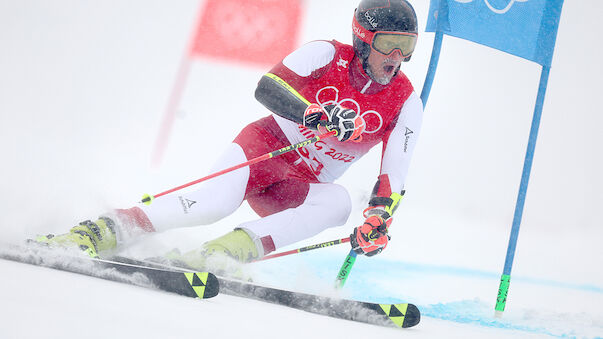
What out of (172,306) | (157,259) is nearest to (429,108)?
(157,259)

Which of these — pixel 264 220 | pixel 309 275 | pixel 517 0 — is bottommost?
pixel 309 275

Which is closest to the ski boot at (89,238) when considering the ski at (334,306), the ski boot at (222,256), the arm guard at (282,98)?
the ski boot at (222,256)

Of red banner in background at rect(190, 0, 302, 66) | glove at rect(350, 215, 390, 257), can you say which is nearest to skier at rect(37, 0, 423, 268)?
glove at rect(350, 215, 390, 257)

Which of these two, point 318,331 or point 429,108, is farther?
point 429,108

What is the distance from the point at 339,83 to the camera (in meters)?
2.31

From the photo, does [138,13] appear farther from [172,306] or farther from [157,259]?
[172,306]

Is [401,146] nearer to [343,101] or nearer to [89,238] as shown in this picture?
[343,101]

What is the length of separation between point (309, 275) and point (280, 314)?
68 centimetres

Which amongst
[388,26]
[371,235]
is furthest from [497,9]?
[371,235]

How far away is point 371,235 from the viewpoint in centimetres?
205

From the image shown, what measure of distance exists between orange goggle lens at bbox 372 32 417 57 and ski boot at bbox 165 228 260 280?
0.96m

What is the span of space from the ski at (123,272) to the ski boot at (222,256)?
38cm

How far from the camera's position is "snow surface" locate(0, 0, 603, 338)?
186 inches

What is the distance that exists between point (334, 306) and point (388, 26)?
1166mm
